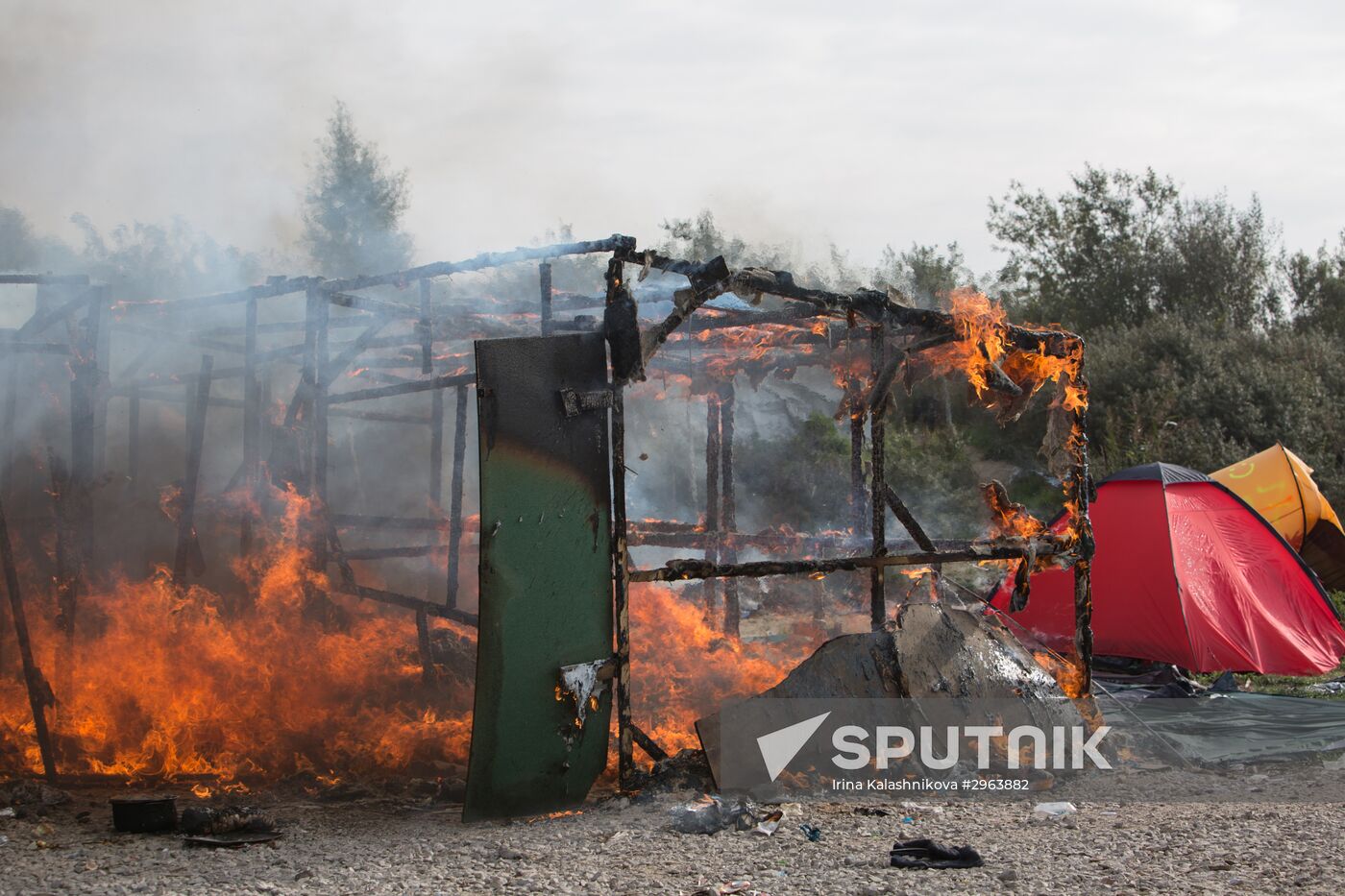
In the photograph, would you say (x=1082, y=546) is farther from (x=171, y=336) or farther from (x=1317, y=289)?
(x=1317, y=289)

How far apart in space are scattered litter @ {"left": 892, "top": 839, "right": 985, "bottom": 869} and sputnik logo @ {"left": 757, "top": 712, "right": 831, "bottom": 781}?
1115mm

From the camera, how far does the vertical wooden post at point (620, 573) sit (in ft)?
17.7

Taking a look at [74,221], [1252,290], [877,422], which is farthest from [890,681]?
[1252,290]

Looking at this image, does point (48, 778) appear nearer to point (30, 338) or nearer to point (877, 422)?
point (30, 338)

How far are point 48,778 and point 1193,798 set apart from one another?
7.08m

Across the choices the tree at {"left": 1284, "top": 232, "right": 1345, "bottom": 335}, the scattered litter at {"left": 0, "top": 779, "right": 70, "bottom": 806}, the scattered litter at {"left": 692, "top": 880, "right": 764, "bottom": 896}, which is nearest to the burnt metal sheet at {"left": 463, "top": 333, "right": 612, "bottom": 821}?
the scattered litter at {"left": 692, "top": 880, "right": 764, "bottom": 896}

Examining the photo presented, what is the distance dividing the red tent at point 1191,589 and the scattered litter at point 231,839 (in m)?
7.03

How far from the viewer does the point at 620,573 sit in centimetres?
539

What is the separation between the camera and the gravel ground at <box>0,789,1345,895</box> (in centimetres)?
431

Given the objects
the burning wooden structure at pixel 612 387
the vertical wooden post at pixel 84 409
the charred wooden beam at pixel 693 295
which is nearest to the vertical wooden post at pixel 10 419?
the burning wooden structure at pixel 612 387

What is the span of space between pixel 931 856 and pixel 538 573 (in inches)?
92.9

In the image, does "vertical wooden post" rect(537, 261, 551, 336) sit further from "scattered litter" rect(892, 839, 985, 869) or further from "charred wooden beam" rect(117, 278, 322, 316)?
"scattered litter" rect(892, 839, 985, 869)

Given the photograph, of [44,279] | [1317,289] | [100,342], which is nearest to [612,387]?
[100,342]

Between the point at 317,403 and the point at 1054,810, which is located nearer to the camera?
the point at 1054,810
